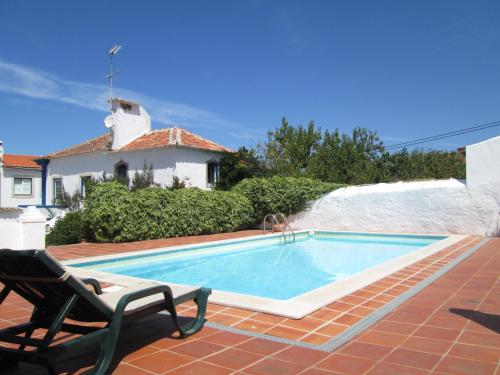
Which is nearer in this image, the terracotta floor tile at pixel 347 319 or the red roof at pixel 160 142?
the terracotta floor tile at pixel 347 319

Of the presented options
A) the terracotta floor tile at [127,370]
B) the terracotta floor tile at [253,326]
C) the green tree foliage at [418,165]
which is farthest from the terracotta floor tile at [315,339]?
the green tree foliage at [418,165]

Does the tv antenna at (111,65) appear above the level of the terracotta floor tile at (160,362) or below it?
above

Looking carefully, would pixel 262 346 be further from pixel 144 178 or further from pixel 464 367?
pixel 144 178

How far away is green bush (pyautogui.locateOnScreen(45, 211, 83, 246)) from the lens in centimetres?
1437

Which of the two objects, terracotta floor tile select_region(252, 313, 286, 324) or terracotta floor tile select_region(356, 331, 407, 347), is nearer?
terracotta floor tile select_region(356, 331, 407, 347)

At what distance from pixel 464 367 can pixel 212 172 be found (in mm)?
20709

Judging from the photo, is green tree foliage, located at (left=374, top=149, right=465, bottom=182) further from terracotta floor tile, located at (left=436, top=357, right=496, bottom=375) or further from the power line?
terracotta floor tile, located at (left=436, top=357, right=496, bottom=375)

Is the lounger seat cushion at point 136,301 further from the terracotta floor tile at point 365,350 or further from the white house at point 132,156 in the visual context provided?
the white house at point 132,156

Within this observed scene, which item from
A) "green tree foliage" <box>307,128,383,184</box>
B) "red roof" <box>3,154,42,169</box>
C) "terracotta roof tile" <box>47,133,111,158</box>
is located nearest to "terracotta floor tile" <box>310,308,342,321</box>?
"green tree foliage" <box>307,128,383,184</box>

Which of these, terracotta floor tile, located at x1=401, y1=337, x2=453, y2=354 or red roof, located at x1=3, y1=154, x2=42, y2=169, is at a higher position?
red roof, located at x1=3, y1=154, x2=42, y2=169

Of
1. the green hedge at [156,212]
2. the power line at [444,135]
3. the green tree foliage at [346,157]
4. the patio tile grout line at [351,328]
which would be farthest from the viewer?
the power line at [444,135]

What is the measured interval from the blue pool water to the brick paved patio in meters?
2.90

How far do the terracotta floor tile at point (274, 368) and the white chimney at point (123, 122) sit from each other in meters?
22.3

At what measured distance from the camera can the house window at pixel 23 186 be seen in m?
31.1
